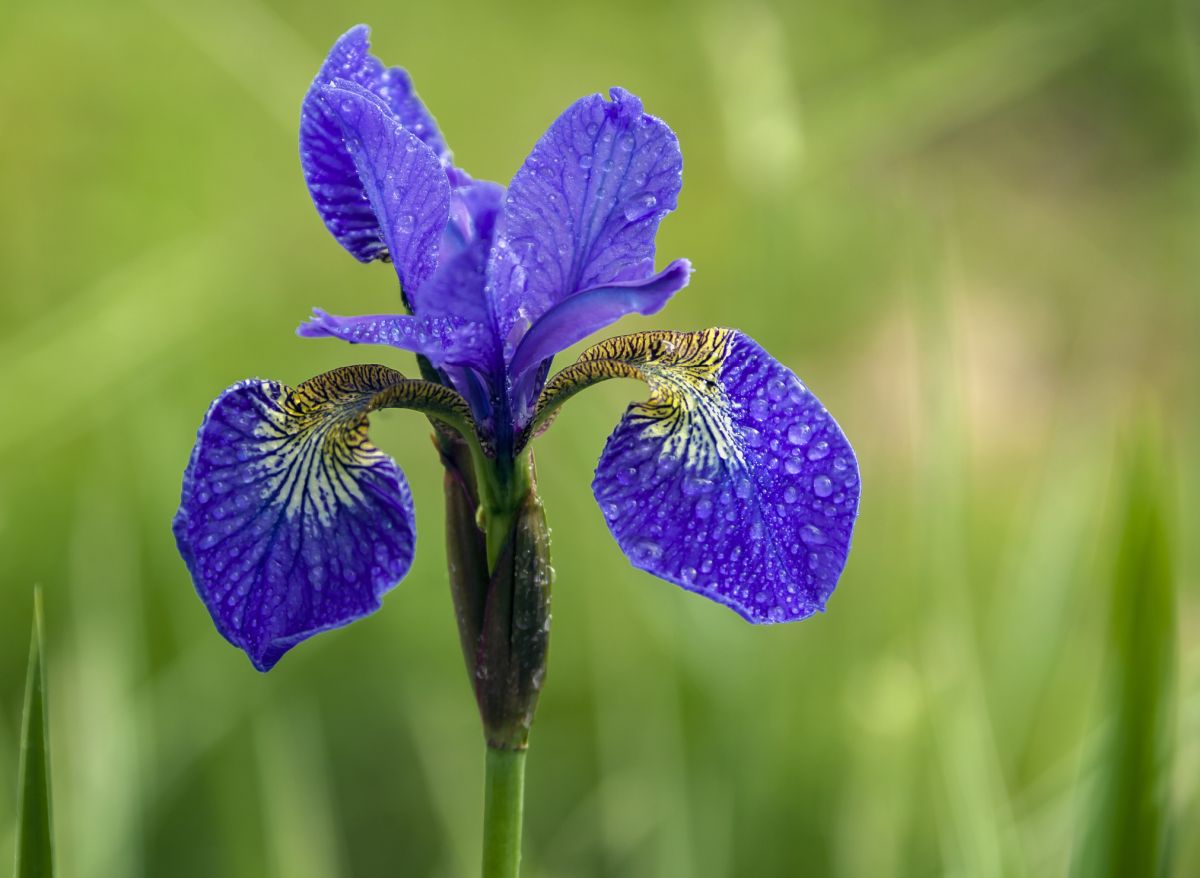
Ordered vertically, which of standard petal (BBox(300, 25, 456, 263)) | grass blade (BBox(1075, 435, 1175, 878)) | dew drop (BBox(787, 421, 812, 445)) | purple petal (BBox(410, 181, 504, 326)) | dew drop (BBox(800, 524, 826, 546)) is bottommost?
grass blade (BBox(1075, 435, 1175, 878))

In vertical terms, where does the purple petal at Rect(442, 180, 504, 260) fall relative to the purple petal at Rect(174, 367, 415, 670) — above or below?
above

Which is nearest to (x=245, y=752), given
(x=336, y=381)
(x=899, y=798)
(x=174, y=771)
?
(x=174, y=771)

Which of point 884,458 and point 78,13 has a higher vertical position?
point 78,13

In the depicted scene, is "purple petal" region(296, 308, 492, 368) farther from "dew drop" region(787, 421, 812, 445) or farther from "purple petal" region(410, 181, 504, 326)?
"dew drop" region(787, 421, 812, 445)

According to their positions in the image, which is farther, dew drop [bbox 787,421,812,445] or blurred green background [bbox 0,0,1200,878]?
blurred green background [bbox 0,0,1200,878]

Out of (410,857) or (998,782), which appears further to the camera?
(410,857)

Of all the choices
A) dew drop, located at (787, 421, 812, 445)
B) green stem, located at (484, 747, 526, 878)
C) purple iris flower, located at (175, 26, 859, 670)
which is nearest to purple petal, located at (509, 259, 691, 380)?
purple iris flower, located at (175, 26, 859, 670)

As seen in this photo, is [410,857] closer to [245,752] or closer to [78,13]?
[245,752]
